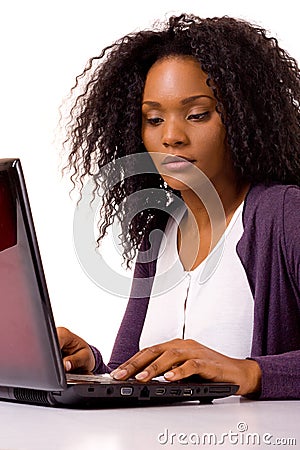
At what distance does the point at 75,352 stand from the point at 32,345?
48cm

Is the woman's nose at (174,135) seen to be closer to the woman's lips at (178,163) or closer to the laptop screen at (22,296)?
the woman's lips at (178,163)

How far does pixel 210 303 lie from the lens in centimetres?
182

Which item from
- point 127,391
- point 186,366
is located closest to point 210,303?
point 186,366

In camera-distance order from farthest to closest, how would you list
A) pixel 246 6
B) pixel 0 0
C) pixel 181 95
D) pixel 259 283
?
pixel 0 0 → pixel 246 6 → pixel 181 95 → pixel 259 283

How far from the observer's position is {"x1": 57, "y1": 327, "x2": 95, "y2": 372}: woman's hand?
1.56m

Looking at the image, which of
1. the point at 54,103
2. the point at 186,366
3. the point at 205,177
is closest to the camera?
the point at 186,366

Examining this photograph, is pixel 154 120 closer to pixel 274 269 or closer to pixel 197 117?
pixel 197 117

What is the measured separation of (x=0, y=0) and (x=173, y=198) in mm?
1731

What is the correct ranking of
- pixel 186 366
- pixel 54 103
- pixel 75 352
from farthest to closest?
pixel 54 103 → pixel 75 352 → pixel 186 366

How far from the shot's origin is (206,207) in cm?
194

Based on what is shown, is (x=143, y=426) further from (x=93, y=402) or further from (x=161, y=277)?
(x=161, y=277)

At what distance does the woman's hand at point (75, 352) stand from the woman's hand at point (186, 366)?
0.86 ft

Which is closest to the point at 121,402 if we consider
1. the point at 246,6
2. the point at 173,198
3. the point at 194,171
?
the point at 194,171

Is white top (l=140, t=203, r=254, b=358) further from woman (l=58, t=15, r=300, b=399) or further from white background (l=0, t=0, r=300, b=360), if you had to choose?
white background (l=0, t=0, r=300, b=360)
